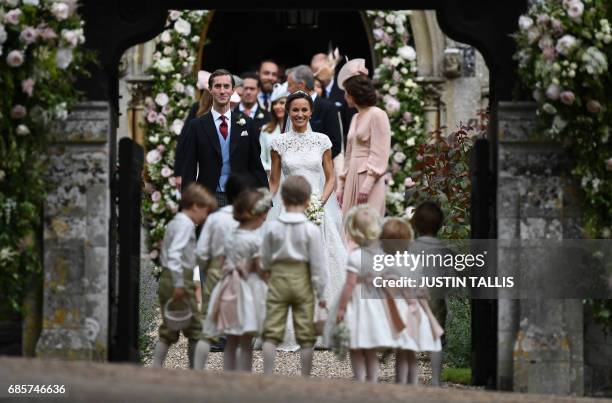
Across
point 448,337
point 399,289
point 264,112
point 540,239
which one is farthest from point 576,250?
point 264,112

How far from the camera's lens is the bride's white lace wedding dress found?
12.1m

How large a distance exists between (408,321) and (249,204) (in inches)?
42.8

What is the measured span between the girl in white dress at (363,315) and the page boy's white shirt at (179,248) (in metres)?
0.90

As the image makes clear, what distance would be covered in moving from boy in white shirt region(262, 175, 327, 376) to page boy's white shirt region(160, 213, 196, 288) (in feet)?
1.85

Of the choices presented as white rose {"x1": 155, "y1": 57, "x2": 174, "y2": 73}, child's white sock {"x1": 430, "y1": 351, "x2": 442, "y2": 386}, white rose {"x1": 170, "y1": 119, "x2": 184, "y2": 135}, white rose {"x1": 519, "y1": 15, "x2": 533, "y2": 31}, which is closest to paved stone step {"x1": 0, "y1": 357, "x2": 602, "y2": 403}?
child's white sock {"x1": 430, "y1": 351, "x2": 442, "y2": 386}

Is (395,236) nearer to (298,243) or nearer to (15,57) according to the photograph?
(298,243)

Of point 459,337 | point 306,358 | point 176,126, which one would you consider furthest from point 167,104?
point 306,358

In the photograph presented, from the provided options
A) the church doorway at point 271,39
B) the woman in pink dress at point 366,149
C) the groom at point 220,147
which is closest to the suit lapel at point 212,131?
the groom at point 220,147

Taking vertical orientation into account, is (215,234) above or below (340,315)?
above

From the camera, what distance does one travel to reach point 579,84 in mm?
9242

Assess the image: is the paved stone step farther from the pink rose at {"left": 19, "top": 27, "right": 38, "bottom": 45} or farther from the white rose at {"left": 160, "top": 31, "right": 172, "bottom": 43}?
the white rose at {"left": 160, "top": 31, "right": 172, "bottom": 43}

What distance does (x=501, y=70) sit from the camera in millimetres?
9719

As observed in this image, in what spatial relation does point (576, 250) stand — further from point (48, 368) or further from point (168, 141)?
point (168, 141)

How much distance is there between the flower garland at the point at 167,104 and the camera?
1666 cm
